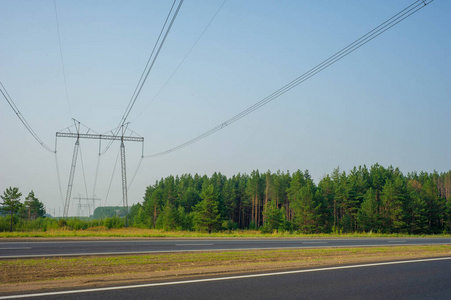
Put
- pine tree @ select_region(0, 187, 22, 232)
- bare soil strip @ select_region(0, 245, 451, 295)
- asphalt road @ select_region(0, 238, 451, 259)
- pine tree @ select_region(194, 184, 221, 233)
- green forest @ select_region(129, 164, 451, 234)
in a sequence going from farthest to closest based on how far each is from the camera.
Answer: green forest @ select_region(129, 164, 451, 234) → pine tree @ select_region(194, 184, 221, 233) → pine tree @ select_region(0, 187, 22, 232) → asphalt road @ select_region(0, 238, 451, 259) → bare soil strip @ select_region(0, 245, 451, 295)

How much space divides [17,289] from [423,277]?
36.7 feet

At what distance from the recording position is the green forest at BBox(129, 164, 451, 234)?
6788 centimetres

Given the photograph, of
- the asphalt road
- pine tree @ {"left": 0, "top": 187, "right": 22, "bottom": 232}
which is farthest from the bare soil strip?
pine tree @ {"left": 0, "top": 187, "right": 22, "bottom": 232}

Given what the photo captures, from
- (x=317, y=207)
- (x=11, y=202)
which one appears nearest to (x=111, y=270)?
(x=11, y=202)

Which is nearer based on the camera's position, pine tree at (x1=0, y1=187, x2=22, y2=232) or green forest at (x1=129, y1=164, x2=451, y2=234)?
pine tree at (x1=0, y1=187, x2=22, y2=232)

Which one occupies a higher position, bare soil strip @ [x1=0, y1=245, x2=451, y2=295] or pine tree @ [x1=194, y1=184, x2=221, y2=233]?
bare soil strip @ [x1=0, y1=245, x2=451, y2=295]

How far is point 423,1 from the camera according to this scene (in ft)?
38.1

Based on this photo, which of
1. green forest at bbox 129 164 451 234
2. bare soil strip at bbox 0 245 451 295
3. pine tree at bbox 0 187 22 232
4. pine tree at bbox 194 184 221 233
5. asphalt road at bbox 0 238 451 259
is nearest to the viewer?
bare soil strip at bbox 0 245 451 295

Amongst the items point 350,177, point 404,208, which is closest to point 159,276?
point 404,208

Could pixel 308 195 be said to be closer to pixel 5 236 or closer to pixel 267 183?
pixel 267 183

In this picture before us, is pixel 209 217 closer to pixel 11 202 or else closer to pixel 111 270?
pixel 11 202

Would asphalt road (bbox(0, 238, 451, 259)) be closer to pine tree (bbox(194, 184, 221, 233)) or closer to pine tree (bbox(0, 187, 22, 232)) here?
pine tree (bbox(0, 187, 22, 232))

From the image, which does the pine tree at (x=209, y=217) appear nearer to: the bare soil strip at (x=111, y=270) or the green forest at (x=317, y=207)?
the green forest at (x=317, y=207)

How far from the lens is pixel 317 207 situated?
2621 inches
